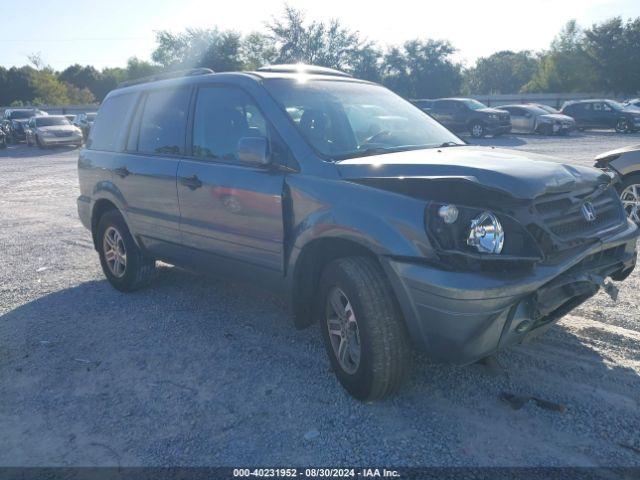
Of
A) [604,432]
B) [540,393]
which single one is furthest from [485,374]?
[604,432]

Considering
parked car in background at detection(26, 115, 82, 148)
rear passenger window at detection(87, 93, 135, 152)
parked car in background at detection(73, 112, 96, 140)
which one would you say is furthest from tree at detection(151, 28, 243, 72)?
rear passenger window at detection(87, 93, 135, 152)

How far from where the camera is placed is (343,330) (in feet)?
11.4

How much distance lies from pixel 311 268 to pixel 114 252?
9.53ft

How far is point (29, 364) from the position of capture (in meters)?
4.20

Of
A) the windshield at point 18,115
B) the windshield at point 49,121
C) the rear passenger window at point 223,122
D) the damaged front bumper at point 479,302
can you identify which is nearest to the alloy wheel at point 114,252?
the rear passenger window at point 223,122

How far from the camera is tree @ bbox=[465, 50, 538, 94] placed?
82000mm

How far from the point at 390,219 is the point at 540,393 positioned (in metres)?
1.44

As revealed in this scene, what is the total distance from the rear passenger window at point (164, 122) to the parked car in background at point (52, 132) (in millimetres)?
24351

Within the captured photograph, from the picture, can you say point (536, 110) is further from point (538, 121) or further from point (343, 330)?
point (343, 330)

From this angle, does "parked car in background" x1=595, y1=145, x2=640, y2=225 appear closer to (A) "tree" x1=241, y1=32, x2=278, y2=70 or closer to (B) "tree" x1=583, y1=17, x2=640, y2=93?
(A) "tree" x1=241, y1=32, x2=278, y2=70

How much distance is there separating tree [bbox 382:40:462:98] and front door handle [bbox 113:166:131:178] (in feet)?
158

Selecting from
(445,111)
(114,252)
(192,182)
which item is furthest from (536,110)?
(192,182)

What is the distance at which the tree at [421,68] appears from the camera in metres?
51.1

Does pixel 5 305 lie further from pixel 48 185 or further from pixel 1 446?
pixel 48 185
